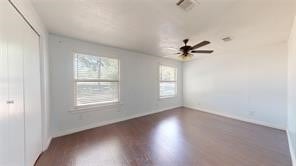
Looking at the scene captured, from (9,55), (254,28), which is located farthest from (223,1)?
(9,55)

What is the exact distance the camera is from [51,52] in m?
3.06

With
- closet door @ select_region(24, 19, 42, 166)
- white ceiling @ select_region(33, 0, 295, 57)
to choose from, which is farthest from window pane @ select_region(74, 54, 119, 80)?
closet door @ select_region(24, 19, 42, 166)

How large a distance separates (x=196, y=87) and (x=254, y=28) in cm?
373

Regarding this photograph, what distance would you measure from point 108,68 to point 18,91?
2.52 metres

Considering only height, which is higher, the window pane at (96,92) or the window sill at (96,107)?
the window pane at (96,92)

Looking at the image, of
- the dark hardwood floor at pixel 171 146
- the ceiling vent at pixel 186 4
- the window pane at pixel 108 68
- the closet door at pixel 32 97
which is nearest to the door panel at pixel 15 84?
the closet door at pixel 32 97

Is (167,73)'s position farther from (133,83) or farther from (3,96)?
(3,96)

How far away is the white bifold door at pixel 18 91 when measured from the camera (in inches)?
51.4

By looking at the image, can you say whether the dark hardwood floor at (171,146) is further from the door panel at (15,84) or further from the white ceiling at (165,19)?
the white ceiling at (165,19)

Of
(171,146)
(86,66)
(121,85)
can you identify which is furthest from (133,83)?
(171,146)

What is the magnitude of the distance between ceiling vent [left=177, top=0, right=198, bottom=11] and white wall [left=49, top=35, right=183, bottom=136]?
2666 mm

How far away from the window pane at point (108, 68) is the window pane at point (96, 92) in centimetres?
21

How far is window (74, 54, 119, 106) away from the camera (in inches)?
137

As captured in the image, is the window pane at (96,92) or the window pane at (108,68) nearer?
the window pane at (96,92)
